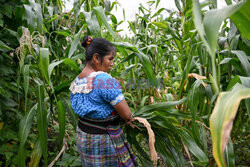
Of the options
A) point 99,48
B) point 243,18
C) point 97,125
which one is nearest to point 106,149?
point 97,125

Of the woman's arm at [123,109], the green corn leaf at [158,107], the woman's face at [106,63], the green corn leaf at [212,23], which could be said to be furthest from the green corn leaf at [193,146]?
the green corn leaf at [212,23]

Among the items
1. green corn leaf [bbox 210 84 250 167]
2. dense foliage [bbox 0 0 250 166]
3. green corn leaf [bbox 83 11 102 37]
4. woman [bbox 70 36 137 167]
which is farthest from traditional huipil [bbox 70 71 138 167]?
green corn leaf [bbox 210 84 250 167]

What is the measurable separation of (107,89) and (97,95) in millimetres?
57

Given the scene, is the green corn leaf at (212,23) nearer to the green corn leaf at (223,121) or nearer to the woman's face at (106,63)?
the green corn leaf at (223,121)

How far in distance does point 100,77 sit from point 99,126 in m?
0.22

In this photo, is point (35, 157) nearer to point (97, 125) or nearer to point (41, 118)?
point (41, 118)

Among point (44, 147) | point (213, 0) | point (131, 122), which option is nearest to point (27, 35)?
point (44, 147)

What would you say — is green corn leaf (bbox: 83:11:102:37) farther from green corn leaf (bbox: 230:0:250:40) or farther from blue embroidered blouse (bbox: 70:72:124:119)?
green corn leaf (bbox: 230:0:250:40)

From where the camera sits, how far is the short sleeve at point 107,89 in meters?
0.74

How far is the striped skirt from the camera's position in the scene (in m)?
0.80

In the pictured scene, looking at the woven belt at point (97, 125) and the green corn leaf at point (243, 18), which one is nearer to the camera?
the green corn leaf at point (243, 18)

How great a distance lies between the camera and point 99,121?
799mm

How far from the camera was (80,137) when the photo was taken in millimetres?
840

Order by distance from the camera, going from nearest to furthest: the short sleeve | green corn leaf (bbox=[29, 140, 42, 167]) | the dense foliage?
the dense foliage < the short sleeve < green corn leaf (bbox=[29, 140, 42, 167])
